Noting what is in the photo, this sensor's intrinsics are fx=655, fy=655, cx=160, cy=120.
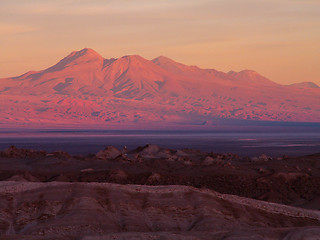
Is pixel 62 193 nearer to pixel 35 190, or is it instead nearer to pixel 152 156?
pixel 35 190

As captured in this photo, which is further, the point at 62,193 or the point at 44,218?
the point at 62,193

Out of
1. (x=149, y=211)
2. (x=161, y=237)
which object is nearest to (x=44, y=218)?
(x=149, y=211)

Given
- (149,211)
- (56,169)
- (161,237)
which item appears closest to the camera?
(161,237)

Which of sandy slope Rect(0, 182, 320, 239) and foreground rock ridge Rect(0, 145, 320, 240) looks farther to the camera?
sandy slope Rect(0, 182, 320, 239)

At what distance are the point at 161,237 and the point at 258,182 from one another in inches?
2052

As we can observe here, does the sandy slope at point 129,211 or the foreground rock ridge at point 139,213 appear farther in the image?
the sandy slope at point 129,211

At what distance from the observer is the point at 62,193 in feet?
185

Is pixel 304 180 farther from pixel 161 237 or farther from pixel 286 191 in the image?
pixel 161 237

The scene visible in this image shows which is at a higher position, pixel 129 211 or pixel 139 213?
pixel 129 211

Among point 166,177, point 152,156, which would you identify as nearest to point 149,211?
point 166,177

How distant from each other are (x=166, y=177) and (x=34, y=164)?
28.1m

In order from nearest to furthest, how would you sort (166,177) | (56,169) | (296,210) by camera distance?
1. (296,210)
2. (166,177)
3. (56,169)

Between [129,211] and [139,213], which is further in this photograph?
[139,213]

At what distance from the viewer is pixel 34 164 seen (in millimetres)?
106562
